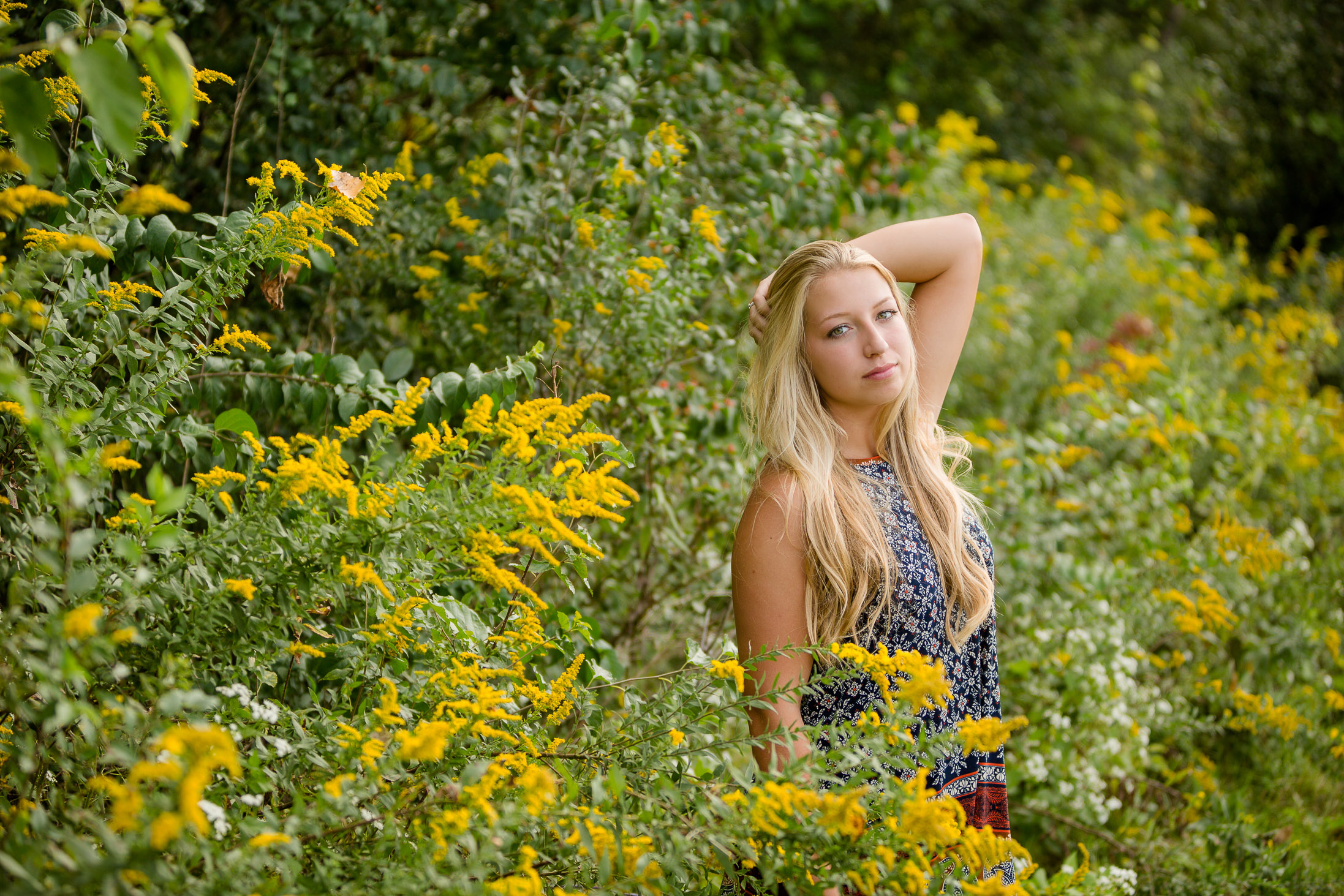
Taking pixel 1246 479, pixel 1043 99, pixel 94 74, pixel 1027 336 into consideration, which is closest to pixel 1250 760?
pixel 1246 479

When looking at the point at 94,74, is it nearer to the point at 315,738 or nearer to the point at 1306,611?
the point at 315,738

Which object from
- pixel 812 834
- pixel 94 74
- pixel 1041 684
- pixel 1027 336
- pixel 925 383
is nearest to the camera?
pixel 94 74

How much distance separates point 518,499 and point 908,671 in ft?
2.00

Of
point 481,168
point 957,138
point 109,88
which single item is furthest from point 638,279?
point 957,138

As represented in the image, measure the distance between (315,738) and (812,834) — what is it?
0.68 metres

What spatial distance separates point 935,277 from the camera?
2271 mm

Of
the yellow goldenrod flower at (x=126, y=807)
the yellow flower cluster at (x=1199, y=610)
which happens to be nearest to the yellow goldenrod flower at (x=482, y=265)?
the yellow goldenrod flower at (x=126, y=807)

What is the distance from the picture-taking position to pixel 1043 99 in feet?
31.5

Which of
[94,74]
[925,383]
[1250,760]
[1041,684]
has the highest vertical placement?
[94,74]

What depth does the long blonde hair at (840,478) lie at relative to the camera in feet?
5.75

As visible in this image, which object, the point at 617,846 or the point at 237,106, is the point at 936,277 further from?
the point at 237,106

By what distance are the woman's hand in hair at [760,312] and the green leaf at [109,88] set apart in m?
1.35

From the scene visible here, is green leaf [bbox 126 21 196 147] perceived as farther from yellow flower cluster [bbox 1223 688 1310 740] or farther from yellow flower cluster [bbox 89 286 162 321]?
yellow flower cluster [bbox 1223 688 1310 740]

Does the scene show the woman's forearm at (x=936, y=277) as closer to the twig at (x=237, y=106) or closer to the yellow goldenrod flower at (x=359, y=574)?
the yellow goldenrod flower at (x=359, y=574)
